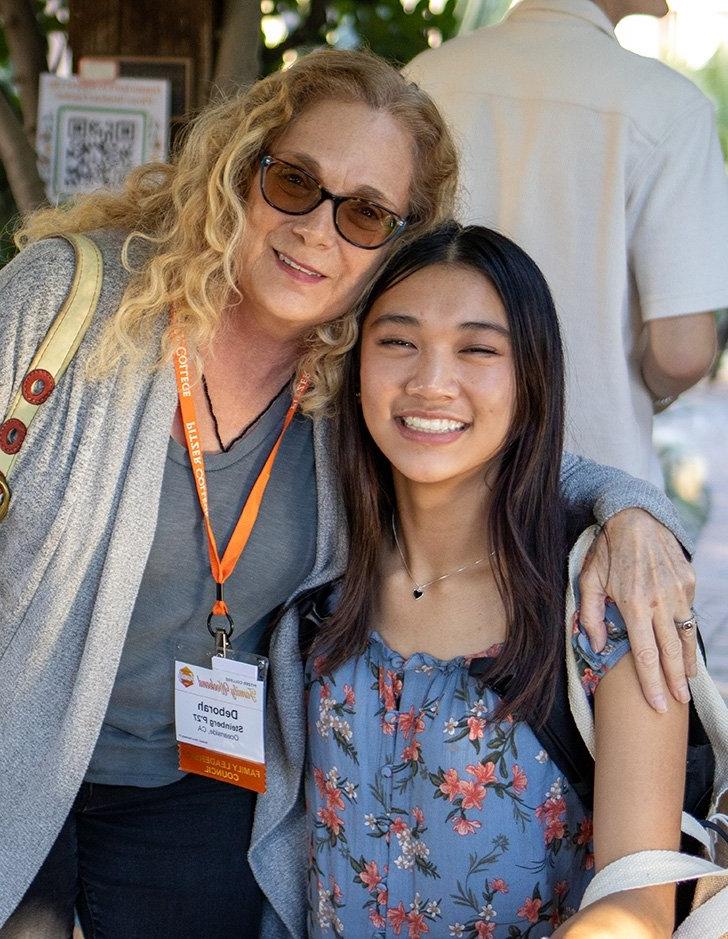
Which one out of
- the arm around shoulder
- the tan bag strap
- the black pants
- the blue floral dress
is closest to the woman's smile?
the blue floral dress

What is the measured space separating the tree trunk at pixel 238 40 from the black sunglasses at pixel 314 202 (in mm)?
1319

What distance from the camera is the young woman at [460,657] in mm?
2068

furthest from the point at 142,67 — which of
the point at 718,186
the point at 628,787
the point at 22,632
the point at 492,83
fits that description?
the point at 628,787

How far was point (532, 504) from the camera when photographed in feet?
7.47

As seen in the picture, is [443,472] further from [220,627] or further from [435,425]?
[220,627]

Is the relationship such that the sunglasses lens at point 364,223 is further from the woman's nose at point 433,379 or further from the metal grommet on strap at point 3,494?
the metal grommet on strap at point 3,494

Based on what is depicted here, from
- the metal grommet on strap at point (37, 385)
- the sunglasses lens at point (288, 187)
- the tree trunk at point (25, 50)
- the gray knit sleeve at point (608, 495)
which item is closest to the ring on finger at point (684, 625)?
the gray knit sleeve at point (608, 495)

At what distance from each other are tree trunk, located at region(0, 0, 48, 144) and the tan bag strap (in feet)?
5.82

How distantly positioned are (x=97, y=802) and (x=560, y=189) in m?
1.66

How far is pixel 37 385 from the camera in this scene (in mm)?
2174

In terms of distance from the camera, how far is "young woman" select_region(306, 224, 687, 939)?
81.4 inches

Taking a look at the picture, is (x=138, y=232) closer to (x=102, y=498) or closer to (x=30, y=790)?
(x=102, y=498)

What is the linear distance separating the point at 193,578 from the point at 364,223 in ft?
2.38

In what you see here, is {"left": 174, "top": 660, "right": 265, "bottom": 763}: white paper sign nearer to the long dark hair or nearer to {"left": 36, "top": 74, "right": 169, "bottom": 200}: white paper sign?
the long dark hair
